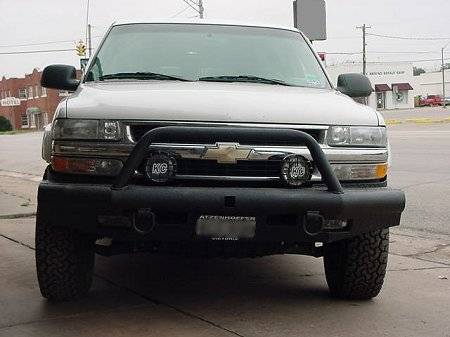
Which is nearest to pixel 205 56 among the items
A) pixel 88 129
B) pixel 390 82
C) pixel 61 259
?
pixel 88 129

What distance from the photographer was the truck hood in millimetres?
3771

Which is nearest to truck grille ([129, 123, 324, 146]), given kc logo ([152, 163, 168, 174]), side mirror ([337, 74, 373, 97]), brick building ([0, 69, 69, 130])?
kc logo ([152, 163, 168, 174])

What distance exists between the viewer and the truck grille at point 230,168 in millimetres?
3715

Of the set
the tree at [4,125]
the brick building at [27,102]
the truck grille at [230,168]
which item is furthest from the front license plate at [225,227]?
the brick building at [27,102]

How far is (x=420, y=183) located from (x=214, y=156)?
26.4ft

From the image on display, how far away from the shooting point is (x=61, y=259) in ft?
13.5

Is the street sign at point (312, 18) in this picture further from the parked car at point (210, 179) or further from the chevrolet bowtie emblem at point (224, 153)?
the chevrolet bowtie emblem at point (224, 153)

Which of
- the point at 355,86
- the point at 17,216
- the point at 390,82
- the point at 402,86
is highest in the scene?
the point at 390,82

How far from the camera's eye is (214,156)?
3.68m

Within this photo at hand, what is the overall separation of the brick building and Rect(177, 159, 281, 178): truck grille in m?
72.6

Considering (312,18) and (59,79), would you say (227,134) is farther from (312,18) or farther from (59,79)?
(312,18)

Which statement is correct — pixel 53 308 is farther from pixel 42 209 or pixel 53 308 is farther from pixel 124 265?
pixel 124 265

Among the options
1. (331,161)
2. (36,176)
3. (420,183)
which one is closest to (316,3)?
(420,183)

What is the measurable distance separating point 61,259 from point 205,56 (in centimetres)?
185
